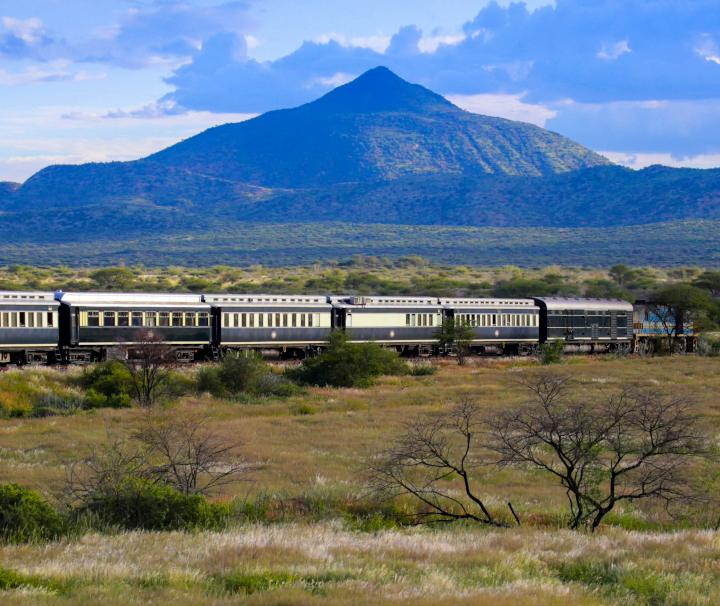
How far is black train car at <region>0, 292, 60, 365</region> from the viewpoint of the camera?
4150 cm

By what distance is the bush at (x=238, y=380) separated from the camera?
41.7 m

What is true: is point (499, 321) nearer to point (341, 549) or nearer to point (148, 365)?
point (148, 365)

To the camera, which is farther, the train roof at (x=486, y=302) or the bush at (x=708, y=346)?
the bush at (x=708, y=346)

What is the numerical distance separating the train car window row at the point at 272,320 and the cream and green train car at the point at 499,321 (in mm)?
7903

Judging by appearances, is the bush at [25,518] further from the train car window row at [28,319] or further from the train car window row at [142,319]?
the train car window row at [142,319]

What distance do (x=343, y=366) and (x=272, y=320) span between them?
4.98m

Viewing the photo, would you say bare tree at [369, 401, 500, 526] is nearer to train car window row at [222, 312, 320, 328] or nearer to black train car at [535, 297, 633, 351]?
train car window row at [222, 312, 320, 328]

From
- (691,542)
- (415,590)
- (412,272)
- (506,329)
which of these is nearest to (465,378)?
(506,329)

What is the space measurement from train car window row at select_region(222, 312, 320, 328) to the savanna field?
1860cm

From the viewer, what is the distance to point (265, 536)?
13.8 m

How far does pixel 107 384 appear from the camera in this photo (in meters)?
39.3

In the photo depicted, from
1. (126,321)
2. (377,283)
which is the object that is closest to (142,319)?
(126,321)

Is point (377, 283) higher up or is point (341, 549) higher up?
point (377, 283)

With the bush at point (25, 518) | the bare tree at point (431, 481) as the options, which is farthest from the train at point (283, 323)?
the bush at point (25, 518)
